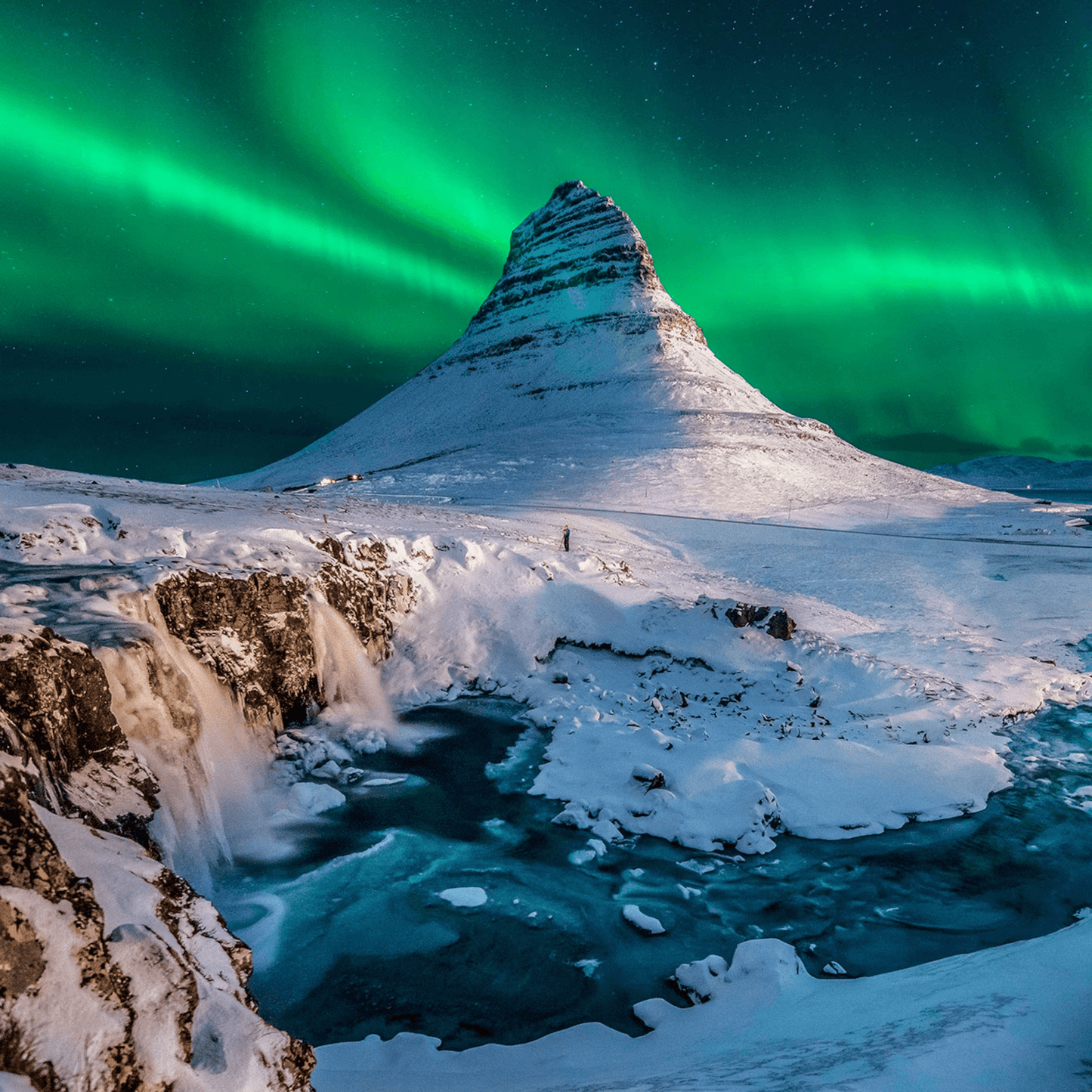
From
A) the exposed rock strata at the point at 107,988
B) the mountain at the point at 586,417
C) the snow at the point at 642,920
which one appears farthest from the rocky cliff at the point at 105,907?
the mountain at the point at 586,417

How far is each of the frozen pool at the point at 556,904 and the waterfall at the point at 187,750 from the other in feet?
1.86

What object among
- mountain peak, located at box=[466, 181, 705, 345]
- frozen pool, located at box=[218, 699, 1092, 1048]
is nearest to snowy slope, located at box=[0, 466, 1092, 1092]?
frozen pool, located at box=[218, 699, 1092, 1048]

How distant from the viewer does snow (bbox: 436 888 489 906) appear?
23.1 feet

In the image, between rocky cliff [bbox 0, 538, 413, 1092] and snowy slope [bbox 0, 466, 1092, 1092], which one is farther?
snowy slope [bbox 0, 466, 1092, 1092]

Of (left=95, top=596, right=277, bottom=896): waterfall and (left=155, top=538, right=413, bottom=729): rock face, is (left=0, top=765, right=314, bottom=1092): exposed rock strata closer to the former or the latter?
(left=95, top=596, right=277, bottom=896): waterfall

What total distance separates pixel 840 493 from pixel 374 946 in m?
53.9

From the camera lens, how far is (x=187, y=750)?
25.2 ft

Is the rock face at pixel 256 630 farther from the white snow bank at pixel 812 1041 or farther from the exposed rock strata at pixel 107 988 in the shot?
the exposed rock strata at pixel 107 988

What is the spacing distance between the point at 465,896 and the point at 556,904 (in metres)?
1.02

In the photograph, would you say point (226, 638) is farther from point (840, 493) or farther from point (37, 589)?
point (840, 493)

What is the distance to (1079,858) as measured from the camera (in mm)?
7789

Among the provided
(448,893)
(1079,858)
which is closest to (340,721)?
(448,893)

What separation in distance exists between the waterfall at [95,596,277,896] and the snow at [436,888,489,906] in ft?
7.54

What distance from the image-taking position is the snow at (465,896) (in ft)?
23.1
